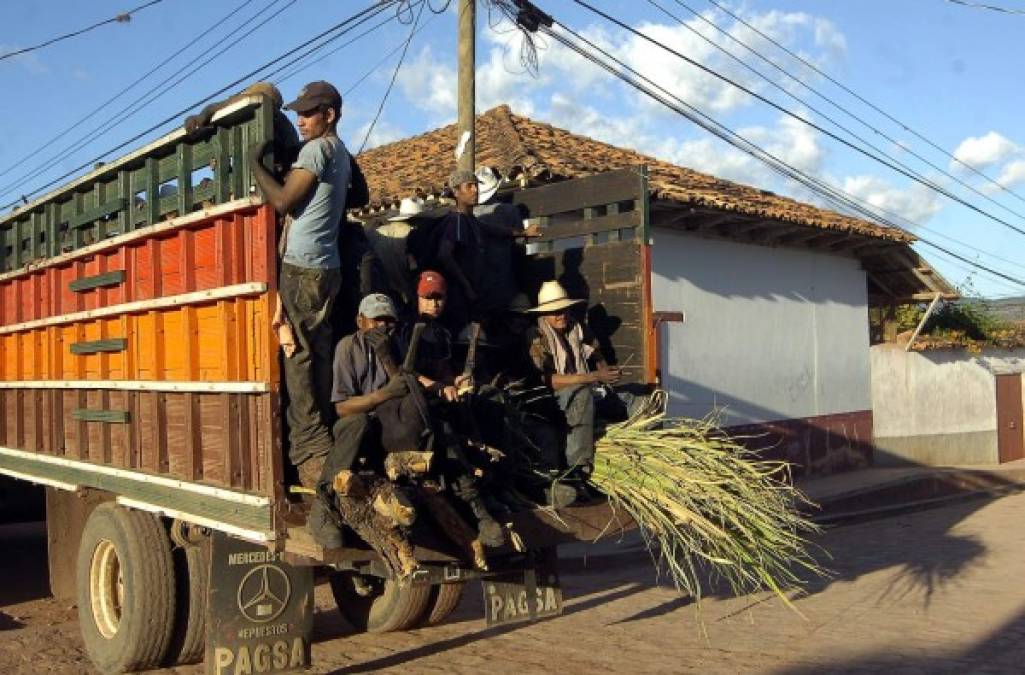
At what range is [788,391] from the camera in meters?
13.7

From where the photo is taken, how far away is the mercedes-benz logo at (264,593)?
4.72 meters

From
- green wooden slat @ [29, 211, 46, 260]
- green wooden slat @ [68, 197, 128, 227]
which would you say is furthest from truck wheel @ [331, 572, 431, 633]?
green wooden slat @ [29, 211, 46, 260]

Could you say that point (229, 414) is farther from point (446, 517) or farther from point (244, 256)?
point (446, 517)

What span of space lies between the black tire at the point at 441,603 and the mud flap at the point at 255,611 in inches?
66.3

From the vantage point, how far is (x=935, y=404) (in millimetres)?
16984

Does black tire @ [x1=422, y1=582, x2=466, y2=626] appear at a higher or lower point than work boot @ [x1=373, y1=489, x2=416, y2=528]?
lower

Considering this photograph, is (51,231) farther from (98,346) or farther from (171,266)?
(171,266)

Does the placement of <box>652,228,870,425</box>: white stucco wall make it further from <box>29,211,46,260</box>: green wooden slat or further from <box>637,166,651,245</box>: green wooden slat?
<box>29,211,46,260</box>: green wooden slat

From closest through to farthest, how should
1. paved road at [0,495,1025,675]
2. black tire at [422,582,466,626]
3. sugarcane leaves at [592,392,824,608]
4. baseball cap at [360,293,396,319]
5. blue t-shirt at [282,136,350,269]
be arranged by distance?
blue t-shirt at [282,136,350,269], baseball cap at [360,293,396,319], sugarcane leaves at [592,392,824,608], paved road at [0,495,1025,675], black tire at [422,582,466,626]

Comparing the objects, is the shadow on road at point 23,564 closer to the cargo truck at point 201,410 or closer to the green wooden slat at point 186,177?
the cargo truck at point 201,410

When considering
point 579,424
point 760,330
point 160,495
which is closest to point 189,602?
point 160,495

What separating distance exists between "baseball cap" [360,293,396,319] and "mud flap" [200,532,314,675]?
1.09 m

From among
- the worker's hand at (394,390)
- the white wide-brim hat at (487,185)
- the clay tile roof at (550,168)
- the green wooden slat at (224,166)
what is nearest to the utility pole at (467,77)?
the clay tile roof at (550,168)

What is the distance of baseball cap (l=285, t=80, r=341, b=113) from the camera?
4.54 m
